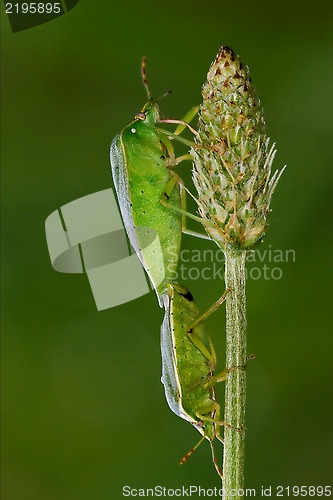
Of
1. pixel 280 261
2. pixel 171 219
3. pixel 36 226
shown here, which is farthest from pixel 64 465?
pixel 171 219

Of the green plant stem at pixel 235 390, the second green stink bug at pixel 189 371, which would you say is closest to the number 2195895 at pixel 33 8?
the second green stink bug at pixel 189 371

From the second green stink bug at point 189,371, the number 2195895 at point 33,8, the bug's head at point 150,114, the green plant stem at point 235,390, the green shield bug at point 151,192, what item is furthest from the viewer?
the number 2195895 at point 33,8

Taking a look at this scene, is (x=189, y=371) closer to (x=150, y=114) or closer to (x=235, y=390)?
(x=235, y=390)

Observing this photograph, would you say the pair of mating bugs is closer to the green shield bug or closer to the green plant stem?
the green shield bug

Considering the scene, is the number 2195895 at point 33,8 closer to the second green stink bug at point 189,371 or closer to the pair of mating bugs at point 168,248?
the pair of mating bugs at point 168,248

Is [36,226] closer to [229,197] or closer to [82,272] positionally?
[82,272]

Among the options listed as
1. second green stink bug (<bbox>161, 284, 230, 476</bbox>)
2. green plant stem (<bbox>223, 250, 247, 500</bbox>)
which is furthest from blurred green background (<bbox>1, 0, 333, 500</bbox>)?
green plant stem (<bbox>223, 250, 247, 500</bbox>)
